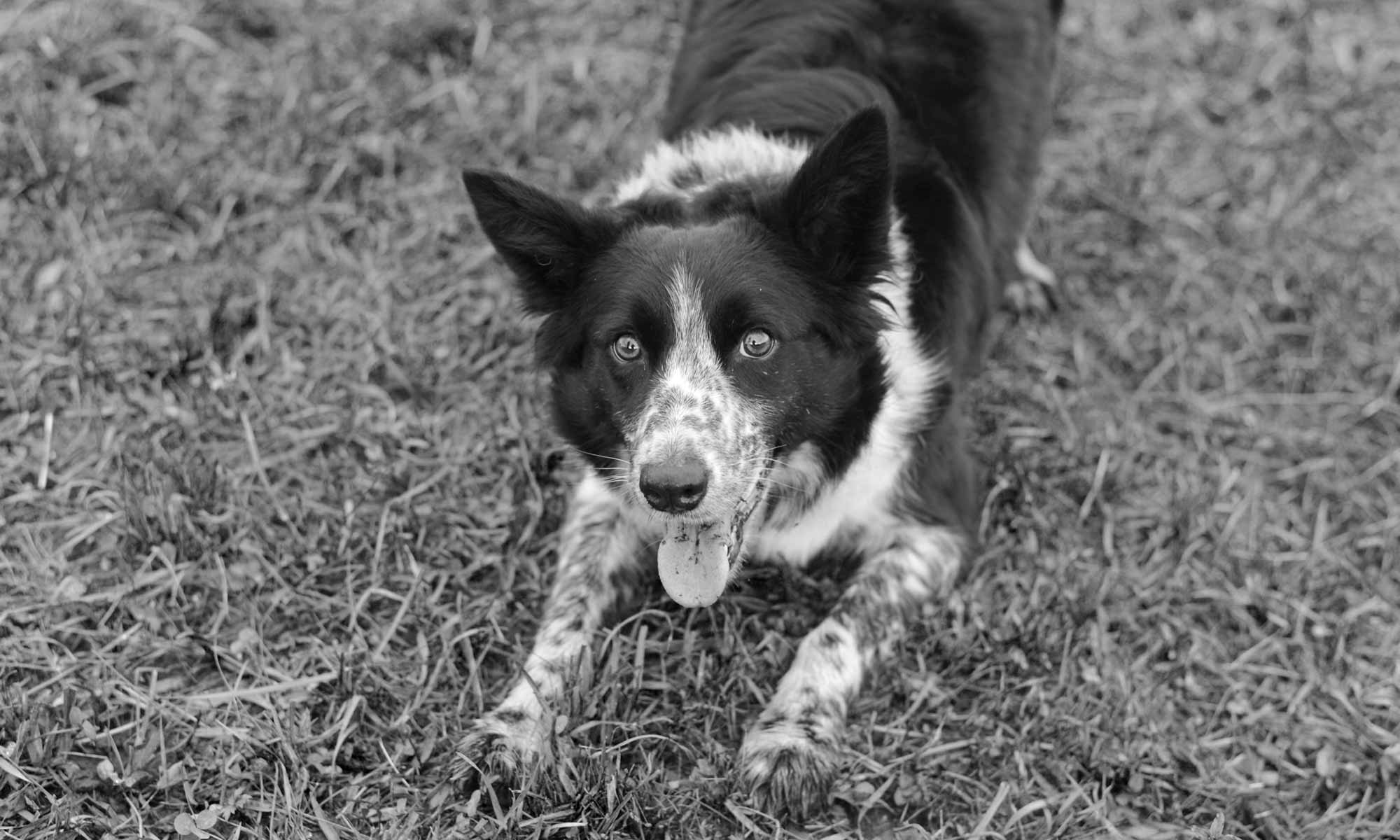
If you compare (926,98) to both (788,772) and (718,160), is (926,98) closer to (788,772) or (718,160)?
(718,160)

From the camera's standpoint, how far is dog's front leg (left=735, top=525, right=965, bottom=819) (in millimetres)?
3715

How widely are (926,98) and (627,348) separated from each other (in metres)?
1.71

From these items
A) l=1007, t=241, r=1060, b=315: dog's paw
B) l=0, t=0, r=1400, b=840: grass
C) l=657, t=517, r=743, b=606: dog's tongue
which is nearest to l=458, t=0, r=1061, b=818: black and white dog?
l=657, t=517, r=743, b=606: dog's tongue

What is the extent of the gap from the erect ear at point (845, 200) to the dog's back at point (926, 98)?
2.06 feet

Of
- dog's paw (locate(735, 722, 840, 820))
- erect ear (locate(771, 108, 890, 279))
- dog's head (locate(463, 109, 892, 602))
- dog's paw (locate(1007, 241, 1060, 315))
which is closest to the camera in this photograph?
erect ear (locate(771, 108, 890, 279))

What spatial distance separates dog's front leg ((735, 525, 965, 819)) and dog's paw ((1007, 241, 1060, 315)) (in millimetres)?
1683

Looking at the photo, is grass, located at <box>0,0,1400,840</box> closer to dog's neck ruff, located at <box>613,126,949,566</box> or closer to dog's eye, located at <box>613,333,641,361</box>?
dog's neck ruff, located at <box>613,126,949,566</box>

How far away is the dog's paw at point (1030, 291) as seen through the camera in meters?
5.70

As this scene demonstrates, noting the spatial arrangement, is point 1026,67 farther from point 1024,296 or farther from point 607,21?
point 607,21

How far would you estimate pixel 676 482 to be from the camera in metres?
3.47

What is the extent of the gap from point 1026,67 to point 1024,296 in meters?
1.07

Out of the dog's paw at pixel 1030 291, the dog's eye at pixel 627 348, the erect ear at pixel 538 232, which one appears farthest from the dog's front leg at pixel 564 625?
the dog's paw at pixel 1030 291

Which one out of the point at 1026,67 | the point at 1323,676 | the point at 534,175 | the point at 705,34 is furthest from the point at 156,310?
the point at 1323,676

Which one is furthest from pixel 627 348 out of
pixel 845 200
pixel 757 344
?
pixel 845 200
